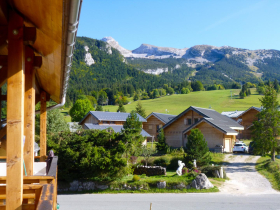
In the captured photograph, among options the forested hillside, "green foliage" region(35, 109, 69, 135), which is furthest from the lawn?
the forested hillside

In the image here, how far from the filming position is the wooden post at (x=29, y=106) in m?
4.95

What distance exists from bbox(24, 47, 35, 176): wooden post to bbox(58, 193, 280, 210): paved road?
39.1 feet

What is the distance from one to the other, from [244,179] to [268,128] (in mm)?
5810

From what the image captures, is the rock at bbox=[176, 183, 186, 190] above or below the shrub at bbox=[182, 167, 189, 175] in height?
below

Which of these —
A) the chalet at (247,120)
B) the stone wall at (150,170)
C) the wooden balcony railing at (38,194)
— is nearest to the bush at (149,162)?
the stone wall at (150,170)

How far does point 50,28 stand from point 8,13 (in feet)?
1.70

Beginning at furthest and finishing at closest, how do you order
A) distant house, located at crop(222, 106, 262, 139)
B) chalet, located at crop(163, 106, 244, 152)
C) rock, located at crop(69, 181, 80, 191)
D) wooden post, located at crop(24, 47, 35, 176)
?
distant house, located at crop(222, 106, 262, 139) → chalet, located at crop(163, 106, 244, 152) → rock, located at crop(69, 181, 80, 191) → wooden post, located at crop(24, 47, 35, 176)

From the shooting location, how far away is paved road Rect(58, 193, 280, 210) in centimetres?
1664

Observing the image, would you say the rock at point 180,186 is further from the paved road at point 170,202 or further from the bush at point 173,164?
the bush at point 173,164

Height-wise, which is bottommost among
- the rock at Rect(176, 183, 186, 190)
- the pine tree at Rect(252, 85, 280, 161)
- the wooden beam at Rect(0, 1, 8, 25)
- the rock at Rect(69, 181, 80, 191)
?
the rock at Rect(69, 181, 80, 191)

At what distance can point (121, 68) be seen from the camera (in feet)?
647

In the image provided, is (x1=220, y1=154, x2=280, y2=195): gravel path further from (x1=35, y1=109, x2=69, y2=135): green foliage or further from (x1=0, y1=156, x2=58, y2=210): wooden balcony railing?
(x1=35, y1=109, x2=69, y2=135): green foliage

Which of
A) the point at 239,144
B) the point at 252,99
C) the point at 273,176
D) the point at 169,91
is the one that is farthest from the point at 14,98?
the point at 169,91

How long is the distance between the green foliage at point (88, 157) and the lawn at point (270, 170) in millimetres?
11216
